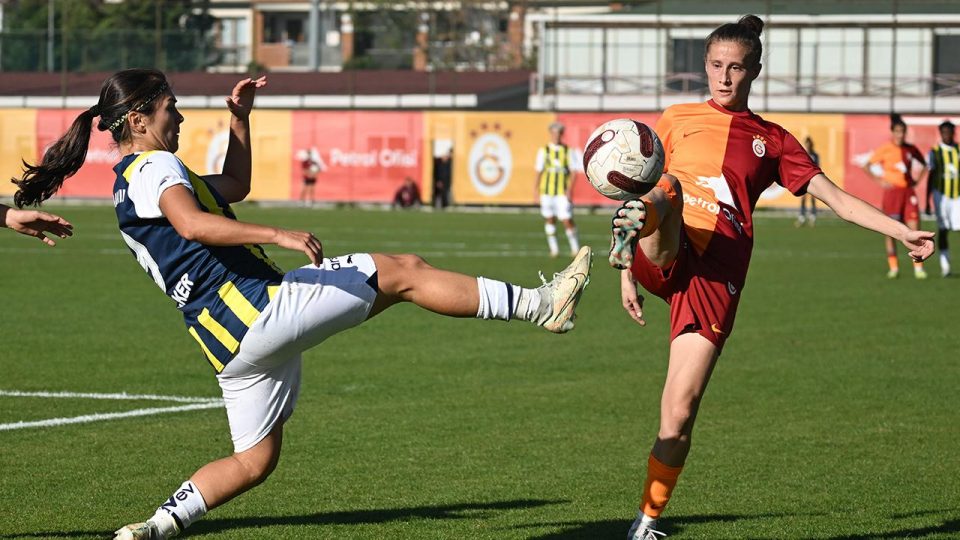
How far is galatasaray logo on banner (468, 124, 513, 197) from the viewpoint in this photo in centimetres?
4191

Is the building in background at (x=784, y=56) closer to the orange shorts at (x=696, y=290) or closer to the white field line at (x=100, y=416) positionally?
the white field line at (x=100, y=416)

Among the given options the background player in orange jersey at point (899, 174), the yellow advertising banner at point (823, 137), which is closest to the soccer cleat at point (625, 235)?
the background player in orange jersey at point (899, 174)

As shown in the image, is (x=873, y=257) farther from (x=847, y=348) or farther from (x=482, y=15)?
(x=482, y=15)

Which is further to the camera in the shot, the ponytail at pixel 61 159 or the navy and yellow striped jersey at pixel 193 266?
the ponytail at pixel 61 159

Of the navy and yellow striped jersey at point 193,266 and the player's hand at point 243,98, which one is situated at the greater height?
the player's hand at point 243,98

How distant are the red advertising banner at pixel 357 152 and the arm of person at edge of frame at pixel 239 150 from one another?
36511 millimetres

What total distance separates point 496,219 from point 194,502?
31.2 meters

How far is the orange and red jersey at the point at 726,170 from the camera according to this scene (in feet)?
20.8

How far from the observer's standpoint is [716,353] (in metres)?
6.28

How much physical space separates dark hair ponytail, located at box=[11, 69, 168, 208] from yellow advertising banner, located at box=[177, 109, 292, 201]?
3774 cm

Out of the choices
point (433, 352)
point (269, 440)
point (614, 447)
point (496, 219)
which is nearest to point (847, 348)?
point (433, 352)

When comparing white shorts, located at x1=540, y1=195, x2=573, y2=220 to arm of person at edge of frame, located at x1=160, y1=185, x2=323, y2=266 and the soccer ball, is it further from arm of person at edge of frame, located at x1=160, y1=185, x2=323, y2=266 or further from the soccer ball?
arm of person at edge of frame, located at x1=160, y1=185, x2=323, y2=266

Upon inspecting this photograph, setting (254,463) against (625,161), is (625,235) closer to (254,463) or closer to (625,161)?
(625,161)

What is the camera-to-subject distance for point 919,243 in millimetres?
6047
